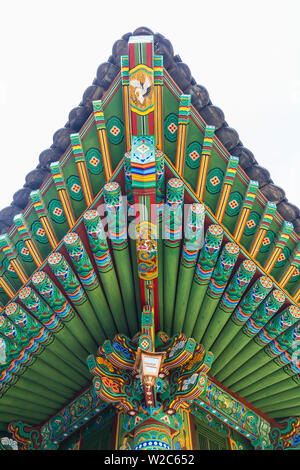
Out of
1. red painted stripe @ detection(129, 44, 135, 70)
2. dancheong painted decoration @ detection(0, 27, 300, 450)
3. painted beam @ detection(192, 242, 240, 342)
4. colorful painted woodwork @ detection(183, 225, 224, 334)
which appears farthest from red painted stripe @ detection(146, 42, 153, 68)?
painted beam @ detection(192, 242, 240, 342)

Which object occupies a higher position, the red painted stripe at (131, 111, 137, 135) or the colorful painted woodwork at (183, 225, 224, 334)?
the red painted stripe at (131, 111, 137, 135)

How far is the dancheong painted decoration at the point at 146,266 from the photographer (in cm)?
545

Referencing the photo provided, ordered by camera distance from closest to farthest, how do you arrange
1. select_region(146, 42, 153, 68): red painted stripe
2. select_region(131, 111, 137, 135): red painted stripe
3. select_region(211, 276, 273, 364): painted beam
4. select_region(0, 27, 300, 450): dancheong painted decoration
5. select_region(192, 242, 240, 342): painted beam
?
select_region(146, 42, 153, 68): red painted stripe
select_region(131, 111, 137, 135): red painted stripe
select_region(0, 27, 300, 450): dancheong painted decoration
select_region(192, 242, 240, 342): painted beam
select_region(211, 276, 273, 364): painted beam

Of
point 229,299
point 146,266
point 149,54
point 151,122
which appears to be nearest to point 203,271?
point 229,299

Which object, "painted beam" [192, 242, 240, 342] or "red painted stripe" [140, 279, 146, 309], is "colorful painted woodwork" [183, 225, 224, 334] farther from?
"red painted stripe" [140, 279, 146, 309]

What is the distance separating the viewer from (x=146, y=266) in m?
5.68

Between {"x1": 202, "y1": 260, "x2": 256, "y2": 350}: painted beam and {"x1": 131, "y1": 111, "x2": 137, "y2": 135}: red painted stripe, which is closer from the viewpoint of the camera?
{"x1": 131, "y1": 111, "x2": 137, "y2": 135}: red painted stripe

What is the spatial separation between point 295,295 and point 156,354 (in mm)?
2359

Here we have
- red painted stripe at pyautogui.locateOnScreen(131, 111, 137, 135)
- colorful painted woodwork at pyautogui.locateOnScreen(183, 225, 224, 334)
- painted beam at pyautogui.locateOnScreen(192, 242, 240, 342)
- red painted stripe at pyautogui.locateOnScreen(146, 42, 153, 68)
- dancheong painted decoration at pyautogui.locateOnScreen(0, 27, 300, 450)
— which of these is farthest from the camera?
painted beam at pyautogui.locateOnScreen(192, 242, 240, 342)

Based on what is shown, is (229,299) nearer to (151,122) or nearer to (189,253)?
(189,253)

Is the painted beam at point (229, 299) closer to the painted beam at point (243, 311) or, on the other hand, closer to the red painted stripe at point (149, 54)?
the painted beam at point (243, 311)

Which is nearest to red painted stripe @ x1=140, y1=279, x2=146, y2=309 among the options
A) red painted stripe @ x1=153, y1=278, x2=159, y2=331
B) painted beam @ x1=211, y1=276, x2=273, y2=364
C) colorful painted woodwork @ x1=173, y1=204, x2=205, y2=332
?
red painted stripe @ x1=153, y1=278, x2=159, y2=331

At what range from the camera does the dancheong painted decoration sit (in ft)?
17.9

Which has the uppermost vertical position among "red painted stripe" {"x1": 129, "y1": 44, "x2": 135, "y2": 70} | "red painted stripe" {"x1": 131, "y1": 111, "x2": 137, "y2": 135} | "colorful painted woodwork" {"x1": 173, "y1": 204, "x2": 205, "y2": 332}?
"red painted stripe" {"x1": 129, "y1": 44, "x2": 135, "y2": 70}
